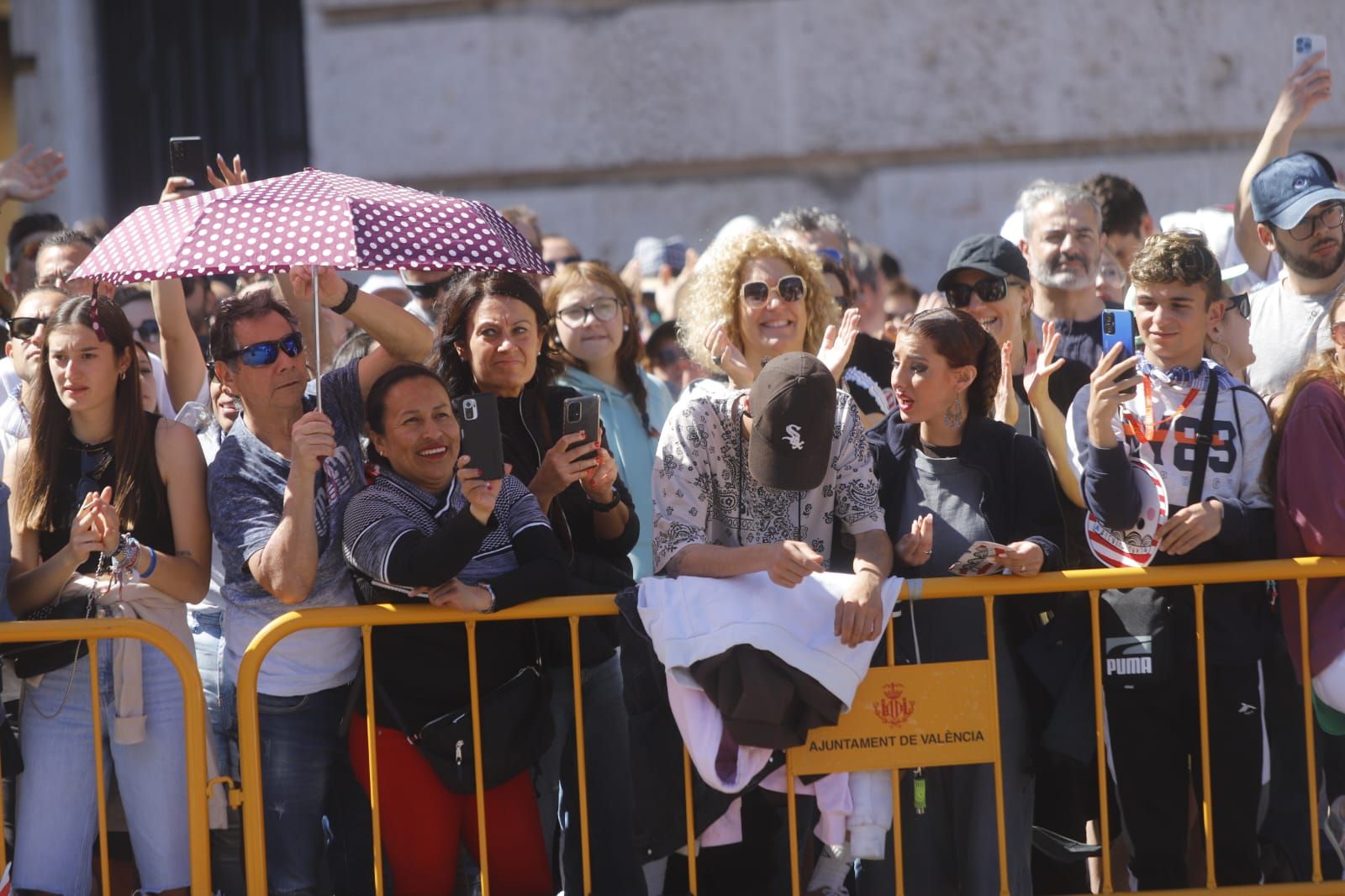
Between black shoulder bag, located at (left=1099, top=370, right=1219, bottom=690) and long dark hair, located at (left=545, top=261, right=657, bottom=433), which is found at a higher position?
long dark hair, located at (left=545, top=261, right=657, bottom=433)

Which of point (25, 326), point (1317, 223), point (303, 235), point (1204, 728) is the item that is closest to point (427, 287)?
point (25, 326)

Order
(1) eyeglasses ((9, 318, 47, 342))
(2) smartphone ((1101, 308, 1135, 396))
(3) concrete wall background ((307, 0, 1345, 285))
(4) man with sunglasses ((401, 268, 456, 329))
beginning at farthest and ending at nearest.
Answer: (3) concrete wall background ((307, 0, 1345, 285))
(4) man with sunglasses ((401, 268, 456, 329))
(1) eyeglasses ((9, 318, 47, 342))
(2) smartphone ((1101, 308, 1135, 396))

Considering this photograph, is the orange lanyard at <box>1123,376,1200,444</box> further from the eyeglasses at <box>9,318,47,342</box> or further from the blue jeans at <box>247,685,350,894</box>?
the eyeglasses at <box>9,318,47,342</box>

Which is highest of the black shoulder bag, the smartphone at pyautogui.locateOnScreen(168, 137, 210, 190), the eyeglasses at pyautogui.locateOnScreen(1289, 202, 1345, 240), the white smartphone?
the white smartphone

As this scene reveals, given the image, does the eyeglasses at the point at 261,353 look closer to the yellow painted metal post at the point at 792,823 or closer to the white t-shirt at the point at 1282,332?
the yellow painted metal post at the point at 792,823

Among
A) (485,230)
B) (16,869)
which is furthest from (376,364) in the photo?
(16,869)

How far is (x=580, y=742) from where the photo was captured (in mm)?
4406

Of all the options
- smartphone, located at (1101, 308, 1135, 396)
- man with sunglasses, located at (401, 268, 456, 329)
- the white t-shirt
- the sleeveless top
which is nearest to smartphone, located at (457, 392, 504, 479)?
the sleeveless top

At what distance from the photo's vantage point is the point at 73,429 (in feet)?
15.1

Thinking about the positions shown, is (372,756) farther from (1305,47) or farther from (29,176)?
(1305,47)

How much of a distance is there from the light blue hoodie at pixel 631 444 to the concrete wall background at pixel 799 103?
369cm

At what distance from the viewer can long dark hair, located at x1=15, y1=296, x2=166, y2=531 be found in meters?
4.50

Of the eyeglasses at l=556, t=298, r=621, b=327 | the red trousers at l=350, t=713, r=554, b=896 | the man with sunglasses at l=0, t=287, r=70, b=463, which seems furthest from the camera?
the eyeglasses at l=556, t=298, r=621, b=327

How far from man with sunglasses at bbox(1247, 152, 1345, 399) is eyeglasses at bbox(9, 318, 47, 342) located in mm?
4054
